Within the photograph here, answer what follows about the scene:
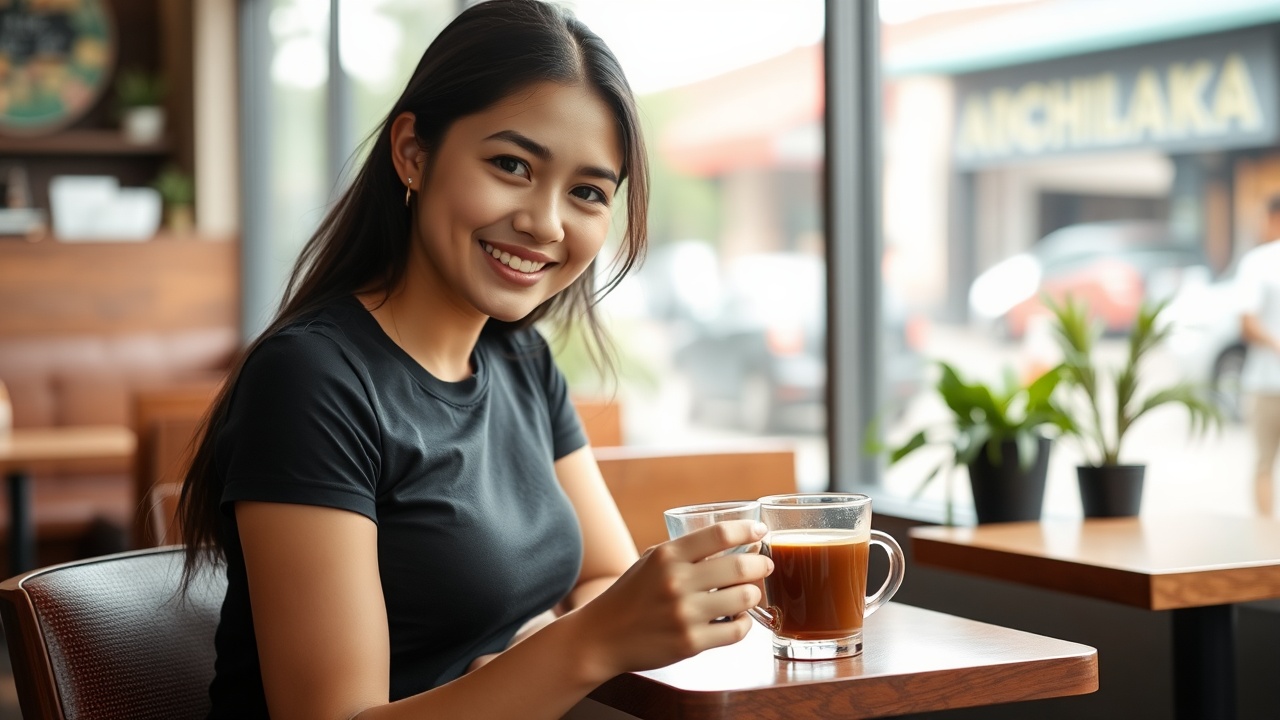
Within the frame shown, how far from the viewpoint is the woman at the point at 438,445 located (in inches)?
43.6

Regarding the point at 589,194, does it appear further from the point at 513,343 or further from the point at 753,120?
the point at 753,120

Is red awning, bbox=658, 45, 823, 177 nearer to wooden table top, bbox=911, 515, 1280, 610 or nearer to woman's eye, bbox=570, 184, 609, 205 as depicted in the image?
wooden table top, bbox=911, 515, 1280, 610

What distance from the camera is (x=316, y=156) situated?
5883 millimetres

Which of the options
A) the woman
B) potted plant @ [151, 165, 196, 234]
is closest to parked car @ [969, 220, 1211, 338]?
the woman

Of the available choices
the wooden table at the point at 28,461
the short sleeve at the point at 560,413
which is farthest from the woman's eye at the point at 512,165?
the wooden table at the point at 28,461

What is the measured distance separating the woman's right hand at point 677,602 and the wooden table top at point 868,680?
40mm

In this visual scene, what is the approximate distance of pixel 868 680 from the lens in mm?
1062

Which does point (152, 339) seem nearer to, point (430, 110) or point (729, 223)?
point (729, 223)

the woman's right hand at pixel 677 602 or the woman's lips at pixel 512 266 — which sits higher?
the woman's lips at pixel 512 266

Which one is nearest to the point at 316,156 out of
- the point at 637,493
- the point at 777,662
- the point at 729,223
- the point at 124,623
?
the point at 729,223

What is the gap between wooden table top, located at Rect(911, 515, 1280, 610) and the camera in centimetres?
162

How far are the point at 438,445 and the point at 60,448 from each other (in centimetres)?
310

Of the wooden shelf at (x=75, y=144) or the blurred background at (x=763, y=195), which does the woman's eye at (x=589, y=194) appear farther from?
the wooden shelf at (x=75, y=144)

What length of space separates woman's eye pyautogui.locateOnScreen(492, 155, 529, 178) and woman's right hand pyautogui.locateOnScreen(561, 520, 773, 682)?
1.61 feet
